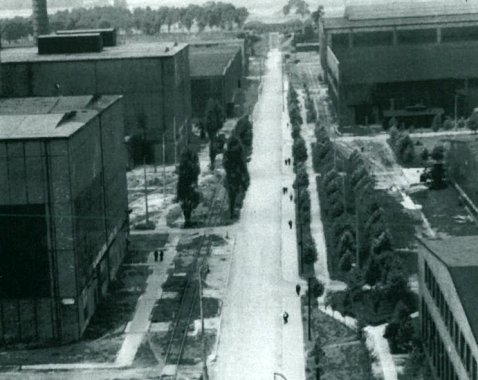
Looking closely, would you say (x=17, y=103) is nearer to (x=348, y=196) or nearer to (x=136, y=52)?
(x=348, y=196)

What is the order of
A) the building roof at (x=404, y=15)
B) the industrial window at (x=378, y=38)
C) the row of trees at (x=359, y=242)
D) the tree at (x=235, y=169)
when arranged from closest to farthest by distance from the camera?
1. the row of trees at (x=359, y=242)
2. the tree at (x=235, y=169)
3. the industrial window at (x=378, y=38)
4. the building roof at (x=404, y=15)

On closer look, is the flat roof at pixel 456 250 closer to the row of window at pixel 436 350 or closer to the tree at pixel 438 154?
the row of window at pixel 436 350

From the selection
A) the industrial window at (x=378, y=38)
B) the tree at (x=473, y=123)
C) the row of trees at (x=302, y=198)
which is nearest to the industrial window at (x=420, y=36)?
the industrial window at (x=378, y=38)

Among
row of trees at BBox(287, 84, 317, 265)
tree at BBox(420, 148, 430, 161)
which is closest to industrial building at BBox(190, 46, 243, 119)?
row of trees at BBox(287, 84, 317, 265)

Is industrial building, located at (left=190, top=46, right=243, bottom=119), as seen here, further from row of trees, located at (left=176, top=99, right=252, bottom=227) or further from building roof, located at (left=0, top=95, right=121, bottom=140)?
building roof, located at (left=0, top=95, right=121, bottom=140)

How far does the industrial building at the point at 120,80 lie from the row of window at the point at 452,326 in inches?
1458

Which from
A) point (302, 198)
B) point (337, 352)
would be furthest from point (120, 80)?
point (337, 352)

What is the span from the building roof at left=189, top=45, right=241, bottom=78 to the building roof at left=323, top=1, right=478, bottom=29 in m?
10.5

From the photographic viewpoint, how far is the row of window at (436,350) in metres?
24.0

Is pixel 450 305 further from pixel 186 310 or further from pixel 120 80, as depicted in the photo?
pixel 120 80

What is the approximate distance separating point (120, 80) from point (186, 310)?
101 ft

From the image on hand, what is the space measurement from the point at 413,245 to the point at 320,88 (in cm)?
5867

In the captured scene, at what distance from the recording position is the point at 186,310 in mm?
33562

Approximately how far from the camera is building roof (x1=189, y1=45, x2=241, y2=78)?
274ft
